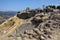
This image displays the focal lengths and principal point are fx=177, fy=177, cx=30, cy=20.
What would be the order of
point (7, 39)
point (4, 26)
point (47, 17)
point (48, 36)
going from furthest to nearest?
point (4, 26), point (47, 17), point (7, 39), point (48, 36)

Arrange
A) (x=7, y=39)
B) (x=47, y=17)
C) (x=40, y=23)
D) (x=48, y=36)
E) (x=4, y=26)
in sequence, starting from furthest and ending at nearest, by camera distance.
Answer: (x=4, y=26)
(x=47, y=17)
(x=40, y=23)
(x=7, y=39)
(x=48, y=36)

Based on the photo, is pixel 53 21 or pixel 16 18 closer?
pixel 53 21

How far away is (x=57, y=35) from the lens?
23.7m

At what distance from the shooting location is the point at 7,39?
25.4 metres

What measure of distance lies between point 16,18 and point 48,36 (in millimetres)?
13828

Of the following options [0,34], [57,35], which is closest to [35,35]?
[57,35]

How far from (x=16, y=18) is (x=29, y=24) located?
6780 mm

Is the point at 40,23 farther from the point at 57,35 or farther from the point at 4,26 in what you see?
the point at 4,26

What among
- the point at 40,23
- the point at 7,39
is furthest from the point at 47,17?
the point at 7,39

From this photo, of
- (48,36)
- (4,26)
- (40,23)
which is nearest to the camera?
(48,36)

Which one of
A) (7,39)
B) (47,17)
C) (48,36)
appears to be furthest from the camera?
(47,17)

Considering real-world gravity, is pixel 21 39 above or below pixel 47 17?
below

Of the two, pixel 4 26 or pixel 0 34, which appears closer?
pixel 0 34

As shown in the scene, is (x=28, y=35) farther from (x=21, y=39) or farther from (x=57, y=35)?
(x=57, y=35)
